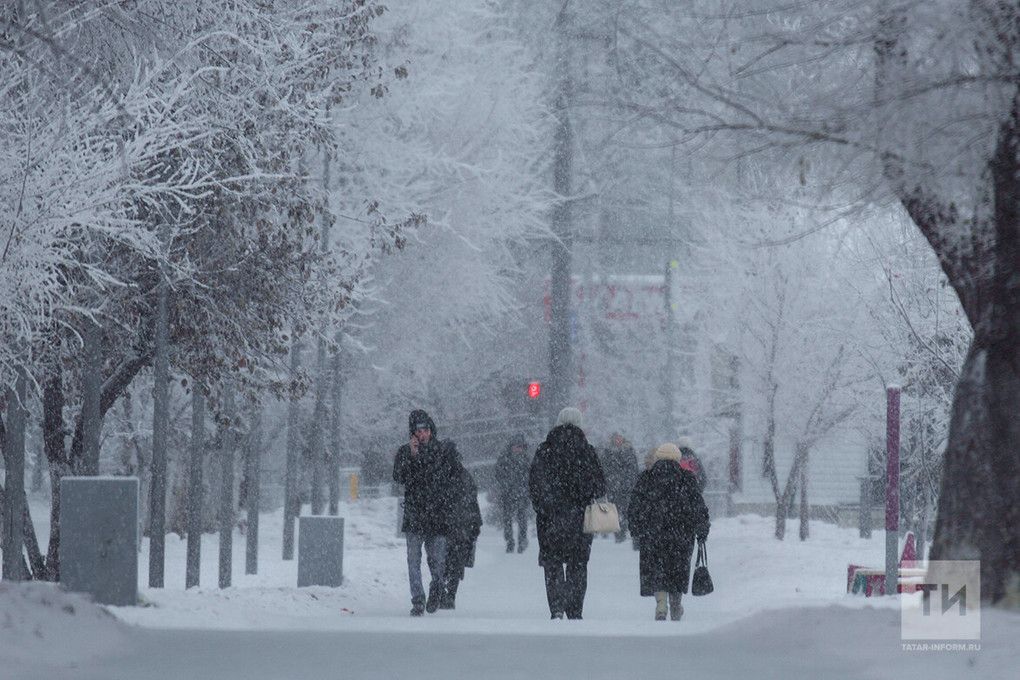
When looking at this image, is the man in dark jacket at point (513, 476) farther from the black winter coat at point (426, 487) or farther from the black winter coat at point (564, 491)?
the black winter coat at point (564, 491)

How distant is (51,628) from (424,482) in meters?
5.93

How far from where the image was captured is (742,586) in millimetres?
22609

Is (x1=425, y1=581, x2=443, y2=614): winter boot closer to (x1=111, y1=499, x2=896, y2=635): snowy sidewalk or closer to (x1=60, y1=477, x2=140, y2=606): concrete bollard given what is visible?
(x1=111, y1=499, x2=896, y2=635): snowy sidewalk

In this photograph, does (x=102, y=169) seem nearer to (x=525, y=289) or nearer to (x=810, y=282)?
(x=810, y=282)

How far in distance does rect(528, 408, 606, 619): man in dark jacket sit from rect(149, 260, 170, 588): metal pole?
3.77m

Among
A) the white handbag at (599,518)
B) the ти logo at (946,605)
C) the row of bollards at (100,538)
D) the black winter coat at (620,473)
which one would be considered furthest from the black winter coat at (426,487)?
the black winter coat at (620,473)

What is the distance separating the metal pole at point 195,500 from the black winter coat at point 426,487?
4448 millimetres

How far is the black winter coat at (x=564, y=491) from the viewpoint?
13.7m

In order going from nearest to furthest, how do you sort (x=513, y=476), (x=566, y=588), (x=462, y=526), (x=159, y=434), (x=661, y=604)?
(x=566, y=588) < (x=661, y=604) < (x=462, y=526) < (x=159, y=434) < (x=513, y=476)

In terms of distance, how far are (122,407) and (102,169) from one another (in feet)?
53.3

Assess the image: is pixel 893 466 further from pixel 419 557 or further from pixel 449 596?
pixel 449 596

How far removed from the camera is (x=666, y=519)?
14.7 meters

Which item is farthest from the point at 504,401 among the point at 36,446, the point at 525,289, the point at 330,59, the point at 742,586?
the point at 330,59

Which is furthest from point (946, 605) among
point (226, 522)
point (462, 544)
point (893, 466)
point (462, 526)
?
point (226, 522)
